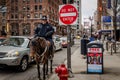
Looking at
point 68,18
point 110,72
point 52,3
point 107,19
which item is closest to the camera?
point 68,18

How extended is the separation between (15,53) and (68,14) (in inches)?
124

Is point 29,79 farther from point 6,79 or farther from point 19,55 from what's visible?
point 19,55

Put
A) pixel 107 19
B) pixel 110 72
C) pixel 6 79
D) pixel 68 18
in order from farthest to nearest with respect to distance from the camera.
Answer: pixel 107 19 → pixel 110 72 → pixel 6 79 → pixel 68 18

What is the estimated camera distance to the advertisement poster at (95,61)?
11398 mm

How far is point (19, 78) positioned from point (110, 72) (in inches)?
142

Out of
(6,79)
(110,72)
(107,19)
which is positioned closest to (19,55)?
(6,79)

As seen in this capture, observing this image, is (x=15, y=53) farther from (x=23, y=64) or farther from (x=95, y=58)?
(x=95, y=58)

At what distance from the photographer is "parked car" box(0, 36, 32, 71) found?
11.9 meters

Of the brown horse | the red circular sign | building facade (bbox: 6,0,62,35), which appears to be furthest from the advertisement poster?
building facade (bbox: 6,0,62,35)

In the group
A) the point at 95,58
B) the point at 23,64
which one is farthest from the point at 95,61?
the point at 23,64

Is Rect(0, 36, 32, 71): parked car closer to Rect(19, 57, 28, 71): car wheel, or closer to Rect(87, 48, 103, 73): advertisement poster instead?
Rect(19, 57, 28, 71): car wheel

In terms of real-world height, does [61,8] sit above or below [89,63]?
above

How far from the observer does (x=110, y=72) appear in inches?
464

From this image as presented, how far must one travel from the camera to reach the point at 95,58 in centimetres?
1141
